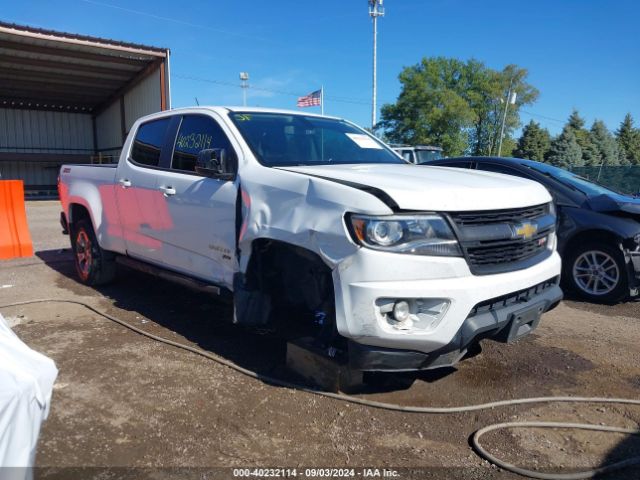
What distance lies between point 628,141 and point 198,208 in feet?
261

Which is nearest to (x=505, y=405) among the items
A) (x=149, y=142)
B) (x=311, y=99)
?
(x=149, y=142)

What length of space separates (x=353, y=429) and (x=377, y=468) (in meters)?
0.38

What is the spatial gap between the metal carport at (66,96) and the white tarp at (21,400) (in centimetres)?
1984

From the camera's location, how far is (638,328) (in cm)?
492

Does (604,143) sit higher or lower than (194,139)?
higher

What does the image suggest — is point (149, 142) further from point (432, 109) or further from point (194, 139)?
point (432, 109)

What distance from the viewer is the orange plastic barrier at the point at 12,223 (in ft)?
26.5

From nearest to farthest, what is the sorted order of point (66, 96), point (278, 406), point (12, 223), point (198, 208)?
point (278, 406) → point (198, 208) → point (12, 223) → point (66, 96)

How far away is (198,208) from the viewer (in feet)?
13.5

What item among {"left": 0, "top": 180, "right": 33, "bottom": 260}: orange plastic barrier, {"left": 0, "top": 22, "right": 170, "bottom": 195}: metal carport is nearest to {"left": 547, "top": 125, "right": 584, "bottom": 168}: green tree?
{"left": 0, "top": 22, "right": 170, "bottom": 195}: metal carport

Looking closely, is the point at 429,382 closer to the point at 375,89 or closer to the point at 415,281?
the point at 415,281

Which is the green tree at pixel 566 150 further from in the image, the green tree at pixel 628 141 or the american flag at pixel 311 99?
the american flag at pixel 311 99

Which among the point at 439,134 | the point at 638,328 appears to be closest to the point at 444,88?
the point at 439,134

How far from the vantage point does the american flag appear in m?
31.8
